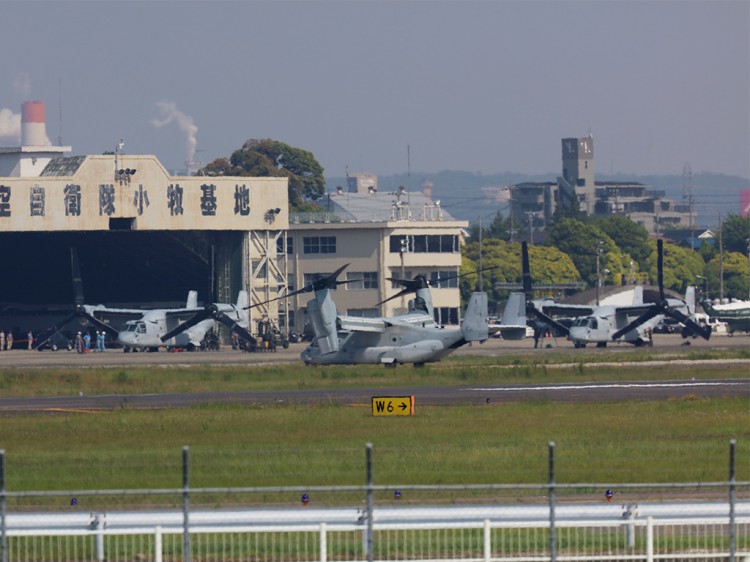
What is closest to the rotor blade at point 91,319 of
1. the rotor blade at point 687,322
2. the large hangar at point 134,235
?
the large hangar at point 134,235

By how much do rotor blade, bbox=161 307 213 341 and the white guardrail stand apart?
71419 millimetres

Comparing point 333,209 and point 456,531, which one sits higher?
point 333,209

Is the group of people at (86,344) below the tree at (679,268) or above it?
below

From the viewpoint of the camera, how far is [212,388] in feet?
169

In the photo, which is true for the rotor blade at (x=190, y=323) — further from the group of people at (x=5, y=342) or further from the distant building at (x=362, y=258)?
the distant building at (x=362, y=258)

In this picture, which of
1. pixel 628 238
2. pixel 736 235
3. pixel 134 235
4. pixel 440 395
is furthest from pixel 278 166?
pixel 440 395

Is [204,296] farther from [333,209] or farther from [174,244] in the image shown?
[333,209]

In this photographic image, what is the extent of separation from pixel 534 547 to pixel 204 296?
91.9 metres

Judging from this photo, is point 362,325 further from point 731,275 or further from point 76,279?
point 731,275

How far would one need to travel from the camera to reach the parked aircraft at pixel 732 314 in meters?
109

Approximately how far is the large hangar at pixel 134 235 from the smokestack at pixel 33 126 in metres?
31.2

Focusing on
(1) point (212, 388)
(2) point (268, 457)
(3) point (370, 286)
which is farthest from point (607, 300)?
(2) point (268, 457)

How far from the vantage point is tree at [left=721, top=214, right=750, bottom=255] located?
599ft

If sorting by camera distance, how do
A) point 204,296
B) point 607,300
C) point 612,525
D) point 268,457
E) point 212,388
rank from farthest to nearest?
point 607,300
point 204,296
point 212,388
point 268,457
point 612,525
